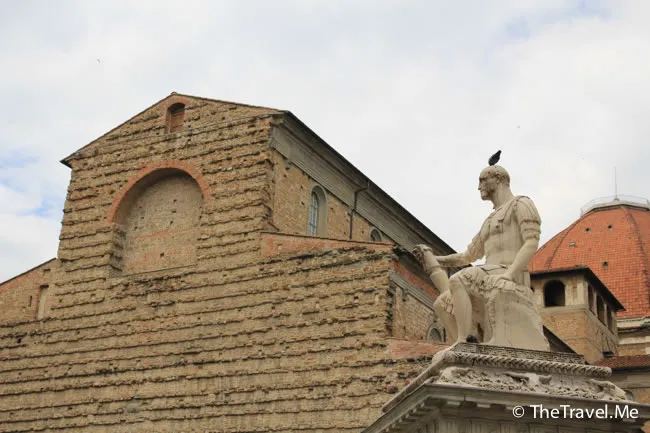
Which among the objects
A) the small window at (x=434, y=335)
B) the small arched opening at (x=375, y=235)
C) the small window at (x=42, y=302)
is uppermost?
the small arched opening at (x=375, y=235)

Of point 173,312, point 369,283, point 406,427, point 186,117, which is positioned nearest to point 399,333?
point 369,283

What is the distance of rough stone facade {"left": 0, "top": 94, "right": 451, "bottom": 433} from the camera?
62.5ft

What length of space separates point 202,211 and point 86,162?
3.84 metres

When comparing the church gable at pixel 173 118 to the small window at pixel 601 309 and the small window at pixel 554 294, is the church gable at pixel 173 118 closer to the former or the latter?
the small window at pixel 554 294

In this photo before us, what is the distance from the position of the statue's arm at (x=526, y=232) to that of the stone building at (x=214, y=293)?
7.04 metres

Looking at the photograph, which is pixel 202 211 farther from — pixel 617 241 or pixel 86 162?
pixel 617 241

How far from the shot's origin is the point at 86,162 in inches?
952

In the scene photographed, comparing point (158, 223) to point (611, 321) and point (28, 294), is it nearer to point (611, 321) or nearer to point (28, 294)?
point (28, 294)

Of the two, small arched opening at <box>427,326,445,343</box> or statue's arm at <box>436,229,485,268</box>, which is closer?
statue's arm at <box>436,229,485,268</box>

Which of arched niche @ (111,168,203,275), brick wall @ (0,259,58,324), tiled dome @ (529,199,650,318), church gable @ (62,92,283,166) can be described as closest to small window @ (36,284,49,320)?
brick wall @ (0,259,58,324)

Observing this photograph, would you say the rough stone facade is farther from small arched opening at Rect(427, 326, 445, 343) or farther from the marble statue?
the marble statue

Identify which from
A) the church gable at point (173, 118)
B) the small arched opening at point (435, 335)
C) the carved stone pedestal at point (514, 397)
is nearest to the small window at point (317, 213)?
the church gable at point (173, 118)

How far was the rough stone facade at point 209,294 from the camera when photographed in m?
19.1

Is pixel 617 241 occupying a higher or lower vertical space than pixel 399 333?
higher
